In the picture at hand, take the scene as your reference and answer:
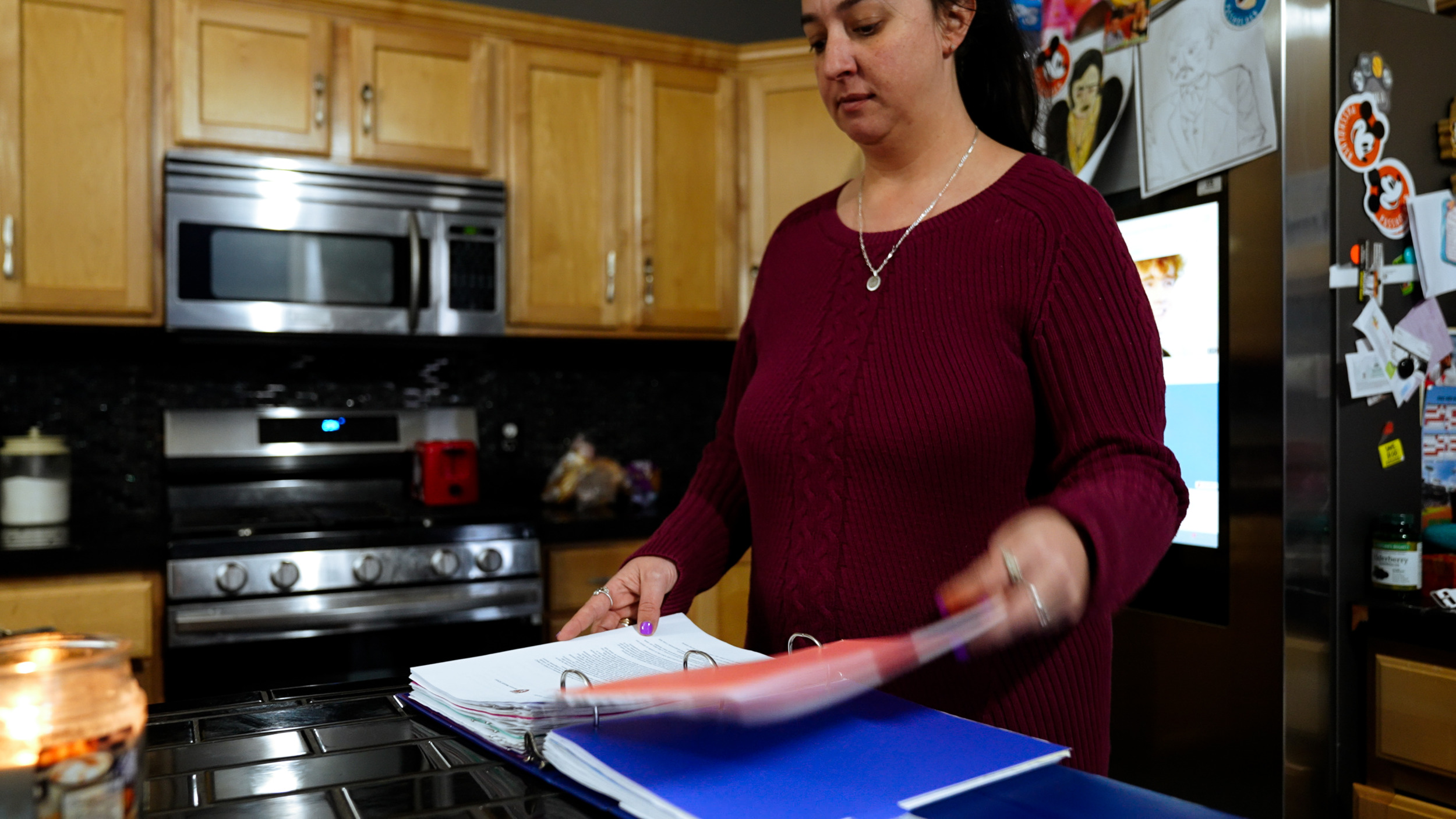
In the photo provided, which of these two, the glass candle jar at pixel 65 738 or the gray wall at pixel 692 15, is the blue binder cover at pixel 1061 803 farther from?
the gray wall at pixel 692 15

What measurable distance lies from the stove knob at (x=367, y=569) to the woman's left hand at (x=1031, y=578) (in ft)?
6.13

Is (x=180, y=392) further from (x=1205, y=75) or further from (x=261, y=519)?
(x=1205, y=75)

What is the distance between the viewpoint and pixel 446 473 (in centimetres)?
278

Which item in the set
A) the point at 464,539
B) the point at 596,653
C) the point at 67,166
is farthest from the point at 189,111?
the point at 596,653

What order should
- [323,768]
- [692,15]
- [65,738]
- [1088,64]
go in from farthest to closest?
[692,15]
[1088,64]
[323,768]
[65,738]

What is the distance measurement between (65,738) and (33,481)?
2.30 meters

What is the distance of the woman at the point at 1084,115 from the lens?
1864 mm

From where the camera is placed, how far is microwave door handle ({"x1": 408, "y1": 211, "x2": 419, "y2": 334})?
2.57 m

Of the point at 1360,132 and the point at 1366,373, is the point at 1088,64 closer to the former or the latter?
the point at 1360,132

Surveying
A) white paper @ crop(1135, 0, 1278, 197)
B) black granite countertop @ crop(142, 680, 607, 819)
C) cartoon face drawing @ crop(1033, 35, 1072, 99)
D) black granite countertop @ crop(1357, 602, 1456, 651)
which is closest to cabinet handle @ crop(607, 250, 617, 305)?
cartoon face drawing @ crop(1033, 35, 1072, 99)

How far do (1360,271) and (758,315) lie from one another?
40.8 inches

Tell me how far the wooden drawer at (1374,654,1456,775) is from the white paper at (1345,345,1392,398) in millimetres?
404

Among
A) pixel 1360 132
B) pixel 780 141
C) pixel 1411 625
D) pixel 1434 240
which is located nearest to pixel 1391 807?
pixel 1411 625

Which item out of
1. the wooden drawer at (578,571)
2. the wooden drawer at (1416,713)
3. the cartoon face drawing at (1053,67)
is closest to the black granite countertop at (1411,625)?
the wooden drawer at (1416,713)
